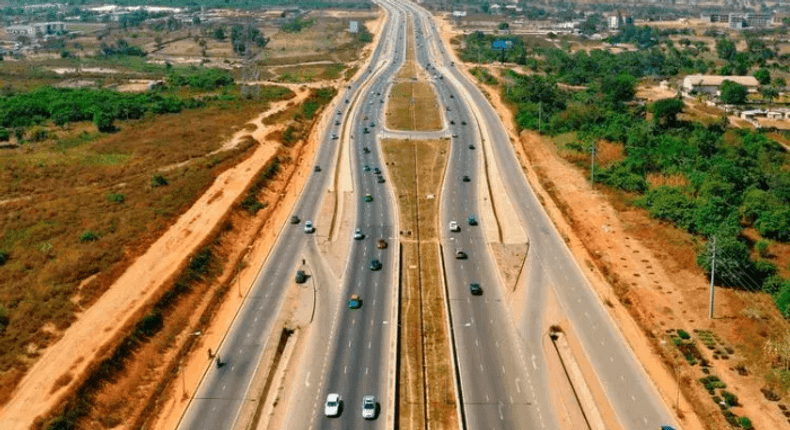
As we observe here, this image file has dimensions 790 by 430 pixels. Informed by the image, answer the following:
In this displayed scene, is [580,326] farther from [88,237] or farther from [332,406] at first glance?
[88,237]

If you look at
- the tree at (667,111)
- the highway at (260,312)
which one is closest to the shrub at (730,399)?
the highway at (260,312)

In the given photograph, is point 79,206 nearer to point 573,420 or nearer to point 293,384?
point 293,384

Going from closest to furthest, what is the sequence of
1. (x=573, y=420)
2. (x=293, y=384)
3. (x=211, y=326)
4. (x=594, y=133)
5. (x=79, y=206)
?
(x=573, y=420)
(x=293, y=384)
(x=211, y=326)
(x=79, y=206)
(x=594, y=133)

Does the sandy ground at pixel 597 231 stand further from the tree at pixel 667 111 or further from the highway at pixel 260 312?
the tree at pixel 667 111

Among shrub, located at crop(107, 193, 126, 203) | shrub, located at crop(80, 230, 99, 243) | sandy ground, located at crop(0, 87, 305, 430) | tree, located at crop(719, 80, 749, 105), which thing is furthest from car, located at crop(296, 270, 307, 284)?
tree, located at crop(719, 80, 749, 105)

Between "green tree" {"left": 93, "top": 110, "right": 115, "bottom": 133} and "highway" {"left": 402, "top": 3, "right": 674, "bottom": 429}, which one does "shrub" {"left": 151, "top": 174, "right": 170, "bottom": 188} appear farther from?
"highway" {"left": 402, "top": 3, "right": 674, "bottom": 429}

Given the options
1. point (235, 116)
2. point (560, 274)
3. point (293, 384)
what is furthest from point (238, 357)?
point (235, 116)

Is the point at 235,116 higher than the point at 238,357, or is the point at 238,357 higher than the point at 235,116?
the point at 235,116

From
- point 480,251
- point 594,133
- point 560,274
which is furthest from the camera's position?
point 594,133
